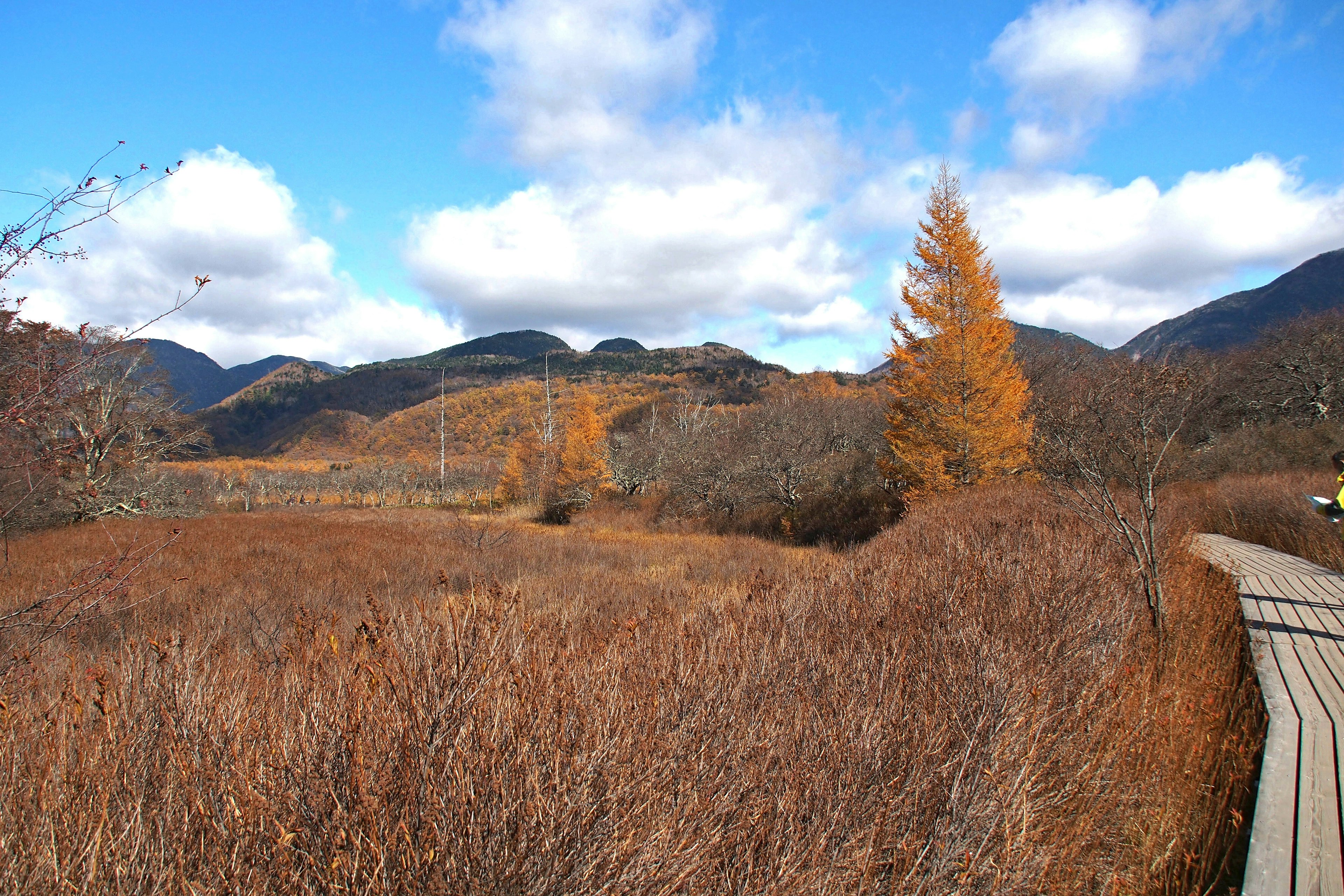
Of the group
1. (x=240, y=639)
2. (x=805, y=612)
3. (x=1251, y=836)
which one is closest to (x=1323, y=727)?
(x=1251, y=836)

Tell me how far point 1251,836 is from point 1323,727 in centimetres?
152

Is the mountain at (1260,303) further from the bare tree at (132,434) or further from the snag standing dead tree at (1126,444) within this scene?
the bare tree at (132,434)

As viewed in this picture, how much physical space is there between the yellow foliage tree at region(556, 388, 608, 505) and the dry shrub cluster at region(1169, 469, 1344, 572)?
25854mm

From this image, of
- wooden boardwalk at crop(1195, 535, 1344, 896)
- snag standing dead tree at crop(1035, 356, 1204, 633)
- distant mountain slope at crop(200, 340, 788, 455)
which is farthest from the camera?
distant mountain slope at crop(200, 340, 788, 455)

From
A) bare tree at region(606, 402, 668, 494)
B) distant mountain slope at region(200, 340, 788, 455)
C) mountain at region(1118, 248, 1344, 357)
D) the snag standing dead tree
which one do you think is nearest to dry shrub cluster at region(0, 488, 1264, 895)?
the snag standing dead tree

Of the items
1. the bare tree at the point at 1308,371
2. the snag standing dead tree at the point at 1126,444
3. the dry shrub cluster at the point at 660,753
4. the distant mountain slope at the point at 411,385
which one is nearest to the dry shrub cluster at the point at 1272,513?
the snag standing dead tree at the point at 1126,444

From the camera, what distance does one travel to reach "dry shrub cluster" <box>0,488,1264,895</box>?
70.9 inches

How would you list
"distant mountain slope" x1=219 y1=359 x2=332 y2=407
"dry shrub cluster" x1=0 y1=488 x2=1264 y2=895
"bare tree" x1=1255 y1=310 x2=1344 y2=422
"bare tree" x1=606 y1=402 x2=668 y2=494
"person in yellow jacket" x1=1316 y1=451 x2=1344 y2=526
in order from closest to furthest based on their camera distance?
"dry shrub cluster" x1=0 y1=488 x2=1264 y2=895
"person in yellow jacket" x1=1316 y1=451 x2=1344 y2=526
"bare tree" x1=1255 y1=310 x2=1344 y2=422
"bare tree" x1=606 y1=402 x2=668 y2=494
"distant mountain slope" x1=219 y1=359 x2=332 y2=407

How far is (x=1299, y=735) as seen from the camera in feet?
11.8

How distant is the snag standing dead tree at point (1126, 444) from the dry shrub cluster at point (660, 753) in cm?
63

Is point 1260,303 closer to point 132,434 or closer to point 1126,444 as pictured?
point 1126,444

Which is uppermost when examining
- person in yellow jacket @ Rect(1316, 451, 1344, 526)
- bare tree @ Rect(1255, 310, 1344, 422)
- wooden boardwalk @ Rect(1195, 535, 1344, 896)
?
bare tree @ Rect(1255, 310, 1344, 422)

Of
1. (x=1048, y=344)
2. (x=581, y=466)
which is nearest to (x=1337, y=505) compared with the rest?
(x=581, y=466)

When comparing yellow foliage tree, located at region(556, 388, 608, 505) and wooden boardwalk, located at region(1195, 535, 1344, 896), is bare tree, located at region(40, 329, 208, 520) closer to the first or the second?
yellow foliage tree, located at region(556, 388, 608, 505)
